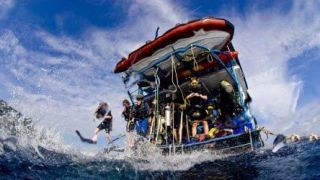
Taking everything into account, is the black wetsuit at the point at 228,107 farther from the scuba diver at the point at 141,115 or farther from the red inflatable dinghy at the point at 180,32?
the scuba diver at the point at 141,115

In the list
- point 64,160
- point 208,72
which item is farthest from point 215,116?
point 64,160

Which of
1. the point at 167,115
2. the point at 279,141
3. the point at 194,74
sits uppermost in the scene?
the point at 194,74

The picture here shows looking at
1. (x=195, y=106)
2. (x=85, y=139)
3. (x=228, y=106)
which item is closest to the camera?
(x=228, y=106)

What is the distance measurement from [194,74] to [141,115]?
266cm

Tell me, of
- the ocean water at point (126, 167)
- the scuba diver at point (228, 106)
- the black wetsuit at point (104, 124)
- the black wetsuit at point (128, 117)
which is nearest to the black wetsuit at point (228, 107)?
the scuba diver at point (228, 106)

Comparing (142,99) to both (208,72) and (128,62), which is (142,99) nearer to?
(128,62)

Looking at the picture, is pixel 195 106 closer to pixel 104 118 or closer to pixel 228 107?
pixel 228 107

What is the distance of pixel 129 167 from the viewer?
7.03 meters

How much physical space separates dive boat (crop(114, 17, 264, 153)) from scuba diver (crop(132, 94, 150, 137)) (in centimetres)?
52

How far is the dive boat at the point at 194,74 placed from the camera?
995 cm

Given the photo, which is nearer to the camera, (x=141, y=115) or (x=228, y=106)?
(x=228, y=106)

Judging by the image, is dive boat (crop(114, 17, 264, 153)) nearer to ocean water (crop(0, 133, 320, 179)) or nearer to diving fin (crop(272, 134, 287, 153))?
diving fin (crop(272, 134, 287, 153))

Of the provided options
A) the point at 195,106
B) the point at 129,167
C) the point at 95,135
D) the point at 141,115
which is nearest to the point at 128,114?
the point at 141,115

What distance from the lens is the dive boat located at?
32.6 ft
